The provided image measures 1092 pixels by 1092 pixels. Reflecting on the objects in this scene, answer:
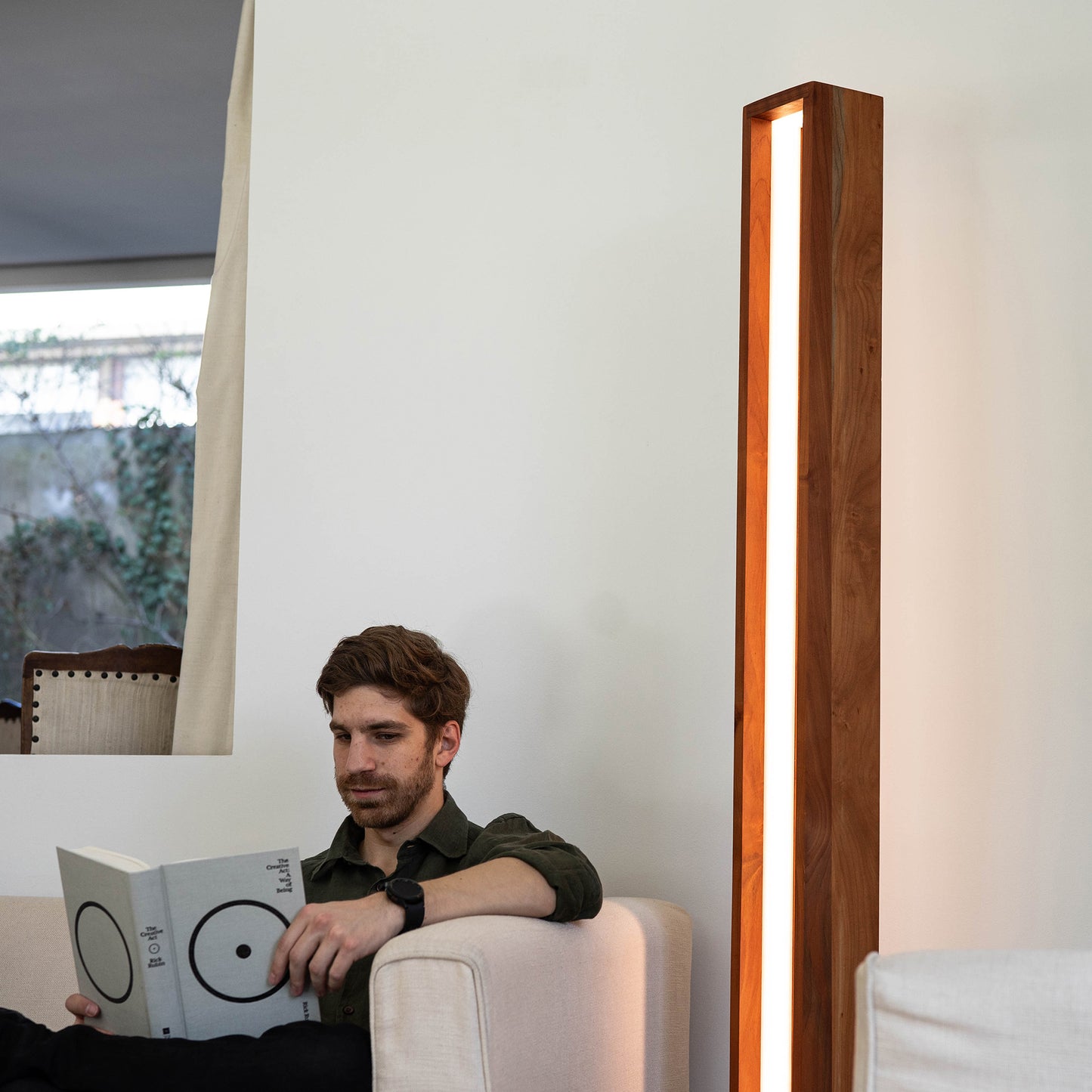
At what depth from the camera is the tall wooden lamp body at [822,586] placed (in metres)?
1.75

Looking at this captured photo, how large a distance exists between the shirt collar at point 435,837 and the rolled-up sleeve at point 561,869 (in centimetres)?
7

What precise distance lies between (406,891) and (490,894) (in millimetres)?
112

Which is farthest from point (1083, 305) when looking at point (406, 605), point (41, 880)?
point (41, 880)

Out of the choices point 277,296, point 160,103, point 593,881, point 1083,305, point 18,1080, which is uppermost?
point 160,103

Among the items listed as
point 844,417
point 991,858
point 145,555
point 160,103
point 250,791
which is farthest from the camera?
point 145,555

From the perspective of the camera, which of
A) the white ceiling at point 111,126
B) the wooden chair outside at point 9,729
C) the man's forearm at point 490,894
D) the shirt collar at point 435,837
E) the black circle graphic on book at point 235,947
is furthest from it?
the white ceiling at point 111,126

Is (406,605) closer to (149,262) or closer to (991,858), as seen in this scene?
(991,858)

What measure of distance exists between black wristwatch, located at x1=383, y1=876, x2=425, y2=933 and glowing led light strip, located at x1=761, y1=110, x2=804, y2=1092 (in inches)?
18.4

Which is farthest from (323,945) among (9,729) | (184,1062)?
(9,729)

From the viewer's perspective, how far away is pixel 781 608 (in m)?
1.83

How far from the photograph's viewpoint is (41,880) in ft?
8.92

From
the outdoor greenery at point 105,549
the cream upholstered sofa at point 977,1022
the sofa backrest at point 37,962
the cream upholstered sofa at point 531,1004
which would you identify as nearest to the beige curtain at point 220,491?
the sofa backrest at point 37,962

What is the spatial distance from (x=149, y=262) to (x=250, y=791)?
10.1 ft

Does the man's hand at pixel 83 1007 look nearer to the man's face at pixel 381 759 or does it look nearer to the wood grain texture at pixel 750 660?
the man's face at pixel 381 759
